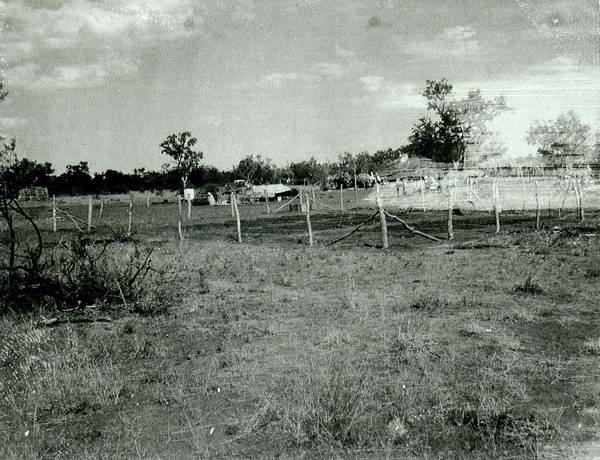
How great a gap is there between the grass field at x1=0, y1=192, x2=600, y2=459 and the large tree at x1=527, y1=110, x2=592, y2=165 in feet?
79.2

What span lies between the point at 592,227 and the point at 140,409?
16.5 m

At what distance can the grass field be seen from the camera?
397cm

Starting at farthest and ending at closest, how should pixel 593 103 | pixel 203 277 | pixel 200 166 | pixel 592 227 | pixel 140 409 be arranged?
pixel 200 166, pixel 592 227, pixel 203 277, pixel 593 103, pixel 140 409

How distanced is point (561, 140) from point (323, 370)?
37.5 m

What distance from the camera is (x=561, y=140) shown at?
36406 millimetres

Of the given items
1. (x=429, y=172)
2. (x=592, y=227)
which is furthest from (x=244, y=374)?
(x=429, y=172)

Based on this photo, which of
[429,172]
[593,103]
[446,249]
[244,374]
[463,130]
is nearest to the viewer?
[244,374]

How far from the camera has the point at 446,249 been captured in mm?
14312

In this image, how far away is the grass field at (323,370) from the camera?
13.0ft

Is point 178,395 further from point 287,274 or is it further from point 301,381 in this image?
point 287,274

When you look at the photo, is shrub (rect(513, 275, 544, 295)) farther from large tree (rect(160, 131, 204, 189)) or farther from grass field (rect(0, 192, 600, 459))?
large tree (rect(160, 131, 204, 189))

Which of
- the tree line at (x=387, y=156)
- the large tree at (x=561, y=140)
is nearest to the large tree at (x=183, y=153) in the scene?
the tree line at (x=387, y=156)

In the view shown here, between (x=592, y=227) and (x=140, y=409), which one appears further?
(x=592, y=227)

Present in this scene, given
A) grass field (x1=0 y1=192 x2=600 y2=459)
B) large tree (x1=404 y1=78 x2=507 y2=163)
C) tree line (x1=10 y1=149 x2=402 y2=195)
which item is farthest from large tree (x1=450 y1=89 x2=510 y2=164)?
grass field (x1=0 y1=192 x2=600 y2=459)
